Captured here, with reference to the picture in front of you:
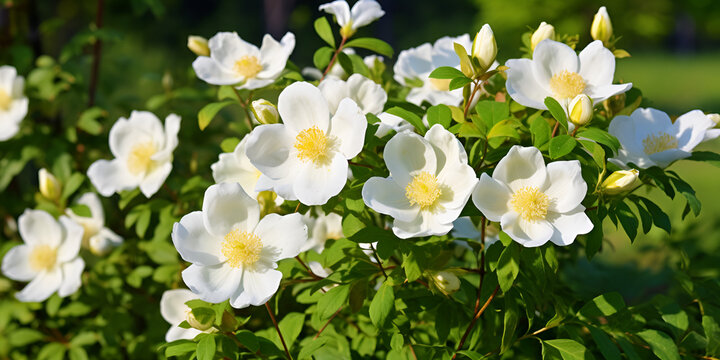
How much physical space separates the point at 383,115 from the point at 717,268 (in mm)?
1251

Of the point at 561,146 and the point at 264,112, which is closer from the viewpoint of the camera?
the point at 561,146

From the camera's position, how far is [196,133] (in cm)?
207

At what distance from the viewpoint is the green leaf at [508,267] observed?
98cm

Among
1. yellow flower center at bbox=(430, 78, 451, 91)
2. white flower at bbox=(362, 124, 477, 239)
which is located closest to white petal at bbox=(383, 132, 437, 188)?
white flower at bbox=(362, 124, 477, 239)

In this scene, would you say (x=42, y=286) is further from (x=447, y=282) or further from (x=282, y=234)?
(x=447, y=282)

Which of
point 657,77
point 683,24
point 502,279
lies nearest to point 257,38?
point 657,77

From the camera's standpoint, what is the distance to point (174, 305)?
130cm

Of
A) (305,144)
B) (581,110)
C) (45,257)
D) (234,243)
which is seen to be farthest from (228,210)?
(45,257)

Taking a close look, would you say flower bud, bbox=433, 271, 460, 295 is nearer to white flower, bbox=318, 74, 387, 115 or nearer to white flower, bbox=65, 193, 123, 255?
white flower, bbox=318, 74, 387, 115

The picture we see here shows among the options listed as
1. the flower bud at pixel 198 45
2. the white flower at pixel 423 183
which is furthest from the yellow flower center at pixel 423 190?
the flower bud at pixel 198 45

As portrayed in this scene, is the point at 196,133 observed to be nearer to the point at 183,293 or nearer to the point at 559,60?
the point at 183,293

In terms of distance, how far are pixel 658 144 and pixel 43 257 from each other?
143 centimetres

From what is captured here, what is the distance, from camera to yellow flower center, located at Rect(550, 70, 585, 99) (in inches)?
45.1

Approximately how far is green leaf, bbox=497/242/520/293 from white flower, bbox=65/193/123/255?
1.09m
